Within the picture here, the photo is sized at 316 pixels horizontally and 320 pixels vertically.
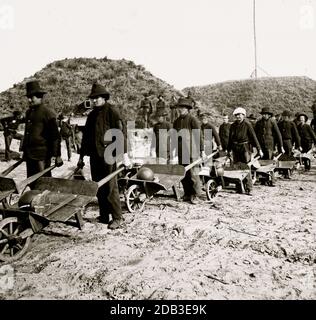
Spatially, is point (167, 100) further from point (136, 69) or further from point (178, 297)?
point (178, 297)

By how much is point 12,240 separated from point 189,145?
424 cm

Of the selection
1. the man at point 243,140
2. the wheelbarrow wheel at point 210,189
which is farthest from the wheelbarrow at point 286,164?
the wheelbarrow wheel at point 210,189

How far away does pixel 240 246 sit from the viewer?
502cm

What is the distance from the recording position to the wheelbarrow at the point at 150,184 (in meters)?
7.01

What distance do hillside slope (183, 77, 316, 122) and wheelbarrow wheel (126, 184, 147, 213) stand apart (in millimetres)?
34438

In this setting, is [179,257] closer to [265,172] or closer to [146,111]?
[265,172]

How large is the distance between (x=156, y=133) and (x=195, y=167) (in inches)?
170

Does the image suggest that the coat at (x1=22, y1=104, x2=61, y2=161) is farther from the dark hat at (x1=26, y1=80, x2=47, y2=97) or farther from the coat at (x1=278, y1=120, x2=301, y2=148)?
the coat at (x1=278, y1=120, x2=301, y2=148)

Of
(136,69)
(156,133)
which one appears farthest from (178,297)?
(136,69)

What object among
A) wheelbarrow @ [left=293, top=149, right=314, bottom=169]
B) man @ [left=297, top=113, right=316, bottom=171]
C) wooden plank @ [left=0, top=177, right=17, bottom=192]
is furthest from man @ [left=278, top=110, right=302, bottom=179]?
wooden plank @ [left=0, top=177, right=17, bottom=192]

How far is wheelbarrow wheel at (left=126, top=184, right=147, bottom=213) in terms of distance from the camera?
702 cm

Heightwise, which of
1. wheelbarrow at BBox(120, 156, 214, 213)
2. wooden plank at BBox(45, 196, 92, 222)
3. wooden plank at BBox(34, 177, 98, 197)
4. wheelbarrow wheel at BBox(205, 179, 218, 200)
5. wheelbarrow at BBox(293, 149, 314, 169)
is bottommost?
wheelbarrow at BBox(293, 149, 314, 169)

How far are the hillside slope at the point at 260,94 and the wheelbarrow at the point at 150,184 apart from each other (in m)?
33.8

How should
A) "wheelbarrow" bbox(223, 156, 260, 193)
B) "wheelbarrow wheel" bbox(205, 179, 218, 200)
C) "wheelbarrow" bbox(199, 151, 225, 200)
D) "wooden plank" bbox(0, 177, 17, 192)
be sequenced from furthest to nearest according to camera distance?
1. "wheelbarrow" bbox(223, 156, 260, 193)
2. "wheelbarrow" bbox(199, 151, 225, 200)
3. "wheelbarrow wheel" bbox(205, 179, 218, 200)
4. "wooden plank" bbox(0, 177, 17, 192)
